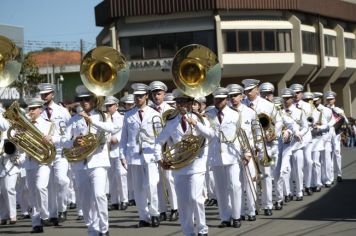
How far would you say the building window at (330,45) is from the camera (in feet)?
181

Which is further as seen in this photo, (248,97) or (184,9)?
(184,9)

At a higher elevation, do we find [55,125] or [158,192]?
[55,125]

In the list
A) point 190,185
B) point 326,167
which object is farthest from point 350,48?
point 190,185

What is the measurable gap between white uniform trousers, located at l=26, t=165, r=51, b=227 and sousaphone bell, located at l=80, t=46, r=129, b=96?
206 centimetres

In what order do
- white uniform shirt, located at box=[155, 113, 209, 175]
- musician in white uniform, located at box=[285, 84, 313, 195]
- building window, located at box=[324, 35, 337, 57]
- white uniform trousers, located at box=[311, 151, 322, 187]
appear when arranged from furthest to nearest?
building window, located at box=[324, 35, 337, 57] → white uniform trousers, located at box=[311, 151, 322, 187] → musician in white uniform, located at box=[285, 84, 313, 195] → white uniform shirt, located at box=[155, 113, 209, 175]

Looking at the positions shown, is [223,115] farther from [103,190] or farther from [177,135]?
[103,190]

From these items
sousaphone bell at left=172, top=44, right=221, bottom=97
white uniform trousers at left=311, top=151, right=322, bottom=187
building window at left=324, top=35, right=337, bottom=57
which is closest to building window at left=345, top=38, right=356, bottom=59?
building window at left=324, top=35, right=337, bottom=57

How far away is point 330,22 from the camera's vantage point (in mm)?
57156

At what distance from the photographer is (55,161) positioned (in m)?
13.7

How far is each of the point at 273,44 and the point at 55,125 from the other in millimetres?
36631

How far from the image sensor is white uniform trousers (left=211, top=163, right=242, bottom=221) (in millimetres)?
12273

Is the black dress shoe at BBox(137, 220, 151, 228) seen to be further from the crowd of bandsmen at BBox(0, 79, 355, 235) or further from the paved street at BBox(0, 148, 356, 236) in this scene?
the paved street at BBox(0, 148, 356, 236)

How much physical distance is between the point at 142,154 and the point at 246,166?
1618mm

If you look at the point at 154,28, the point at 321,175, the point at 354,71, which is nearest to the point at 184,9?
the point at 154,28
